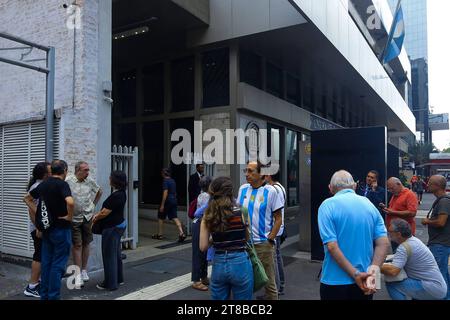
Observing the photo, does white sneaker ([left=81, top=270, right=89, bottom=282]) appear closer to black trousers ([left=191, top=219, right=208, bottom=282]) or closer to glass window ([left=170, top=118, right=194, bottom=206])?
black trousers ([left=191, top=219, right=208, bottom=282])

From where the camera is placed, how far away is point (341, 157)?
7.42 metres

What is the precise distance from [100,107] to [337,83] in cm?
1275

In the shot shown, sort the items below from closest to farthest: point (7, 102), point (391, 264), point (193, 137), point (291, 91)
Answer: point (391, 264) → point (7, 102) → point (193, 137) → point (291, 91)

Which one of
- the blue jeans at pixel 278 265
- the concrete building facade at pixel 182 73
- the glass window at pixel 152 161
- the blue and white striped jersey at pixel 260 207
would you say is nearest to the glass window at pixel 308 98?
the concrete building facade at pixel 182 73

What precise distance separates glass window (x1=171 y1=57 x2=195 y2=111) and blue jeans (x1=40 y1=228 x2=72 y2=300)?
27.7 feet

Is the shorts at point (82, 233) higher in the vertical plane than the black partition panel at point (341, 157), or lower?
lower

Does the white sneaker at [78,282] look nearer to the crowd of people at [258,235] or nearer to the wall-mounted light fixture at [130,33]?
the crowd of people at [258,235]

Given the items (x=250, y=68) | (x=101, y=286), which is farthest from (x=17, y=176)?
(x=250, y=68)

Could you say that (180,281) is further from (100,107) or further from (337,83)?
(337,83)

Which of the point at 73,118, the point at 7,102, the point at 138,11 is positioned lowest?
the point at 73,118

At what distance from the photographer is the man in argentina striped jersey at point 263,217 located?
4.58m

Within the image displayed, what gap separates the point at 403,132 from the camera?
32656 millimetres

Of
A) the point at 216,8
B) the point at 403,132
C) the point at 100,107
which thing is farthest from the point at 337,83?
the point at 403,132

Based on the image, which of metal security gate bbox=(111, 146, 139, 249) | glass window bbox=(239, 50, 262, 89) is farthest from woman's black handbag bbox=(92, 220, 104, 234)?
glass window bbox=(239, 50, 262, 89)
